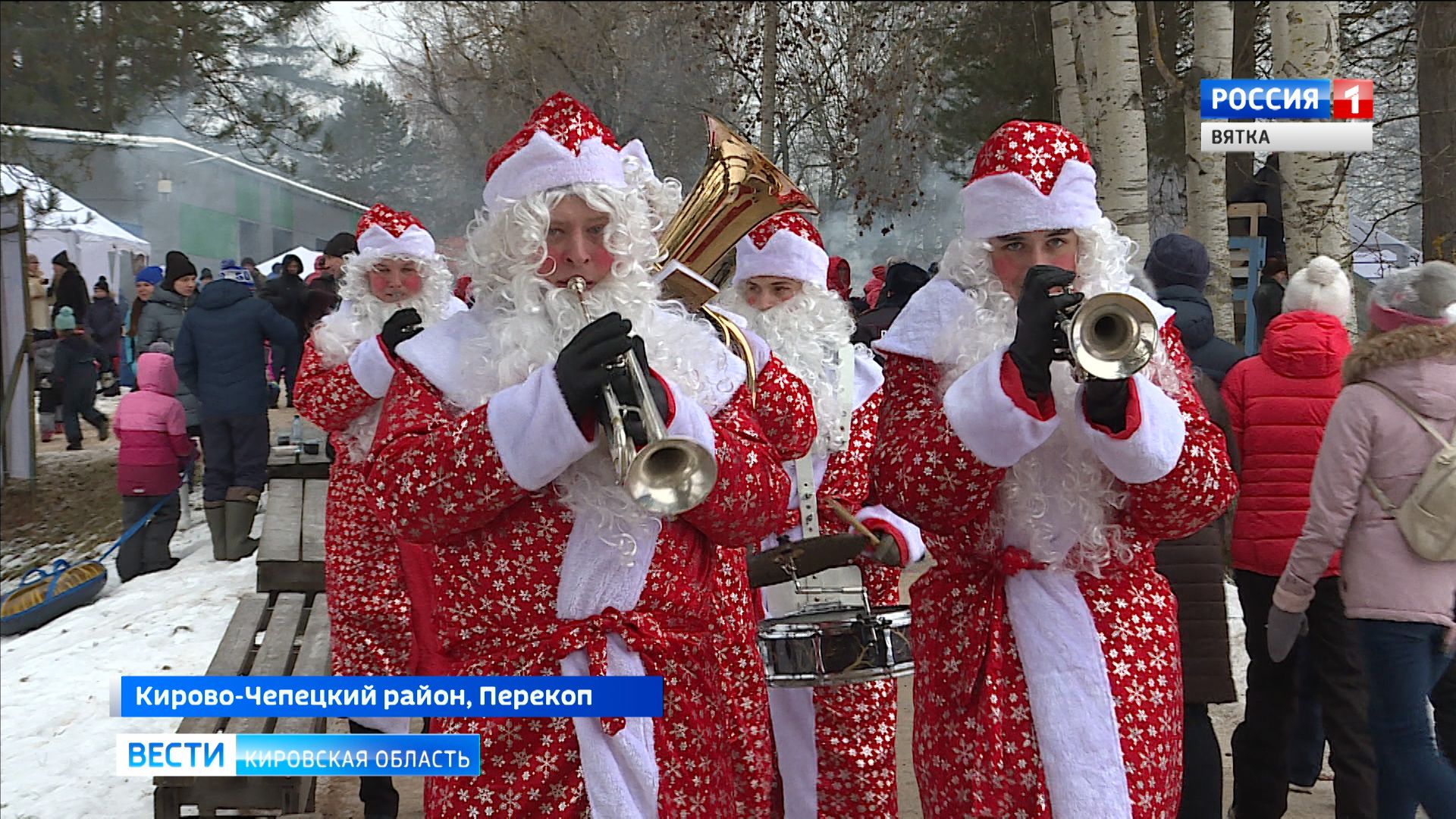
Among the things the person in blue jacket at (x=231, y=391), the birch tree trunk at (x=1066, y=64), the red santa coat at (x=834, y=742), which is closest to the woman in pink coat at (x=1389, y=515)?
the red santa coat at (x=834, y=742)

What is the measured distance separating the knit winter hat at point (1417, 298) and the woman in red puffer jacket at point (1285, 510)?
637 millimetres

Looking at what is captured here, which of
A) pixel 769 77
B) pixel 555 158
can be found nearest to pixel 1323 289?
pixel 555 158

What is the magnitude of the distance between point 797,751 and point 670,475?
1952 millimetres

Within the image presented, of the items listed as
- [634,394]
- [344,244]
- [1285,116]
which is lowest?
[634,394]

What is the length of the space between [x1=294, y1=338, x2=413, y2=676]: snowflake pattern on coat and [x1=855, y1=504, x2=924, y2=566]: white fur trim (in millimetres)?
1733

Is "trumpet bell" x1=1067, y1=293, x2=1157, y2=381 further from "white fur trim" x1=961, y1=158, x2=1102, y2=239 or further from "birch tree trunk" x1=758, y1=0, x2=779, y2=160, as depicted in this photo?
"birch tree trunk" x1=758, y1=0, x2=779, y2=160

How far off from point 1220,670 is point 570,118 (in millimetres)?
2525

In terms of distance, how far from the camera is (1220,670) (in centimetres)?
390

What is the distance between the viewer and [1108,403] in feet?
7.82

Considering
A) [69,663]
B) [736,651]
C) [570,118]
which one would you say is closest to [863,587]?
[736,651]

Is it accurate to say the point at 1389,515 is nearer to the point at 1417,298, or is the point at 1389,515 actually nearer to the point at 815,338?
the point at 1417,298

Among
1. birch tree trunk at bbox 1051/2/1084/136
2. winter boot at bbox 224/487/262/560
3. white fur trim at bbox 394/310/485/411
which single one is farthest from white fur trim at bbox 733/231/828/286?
winter boot at bbox 224/487/262/560

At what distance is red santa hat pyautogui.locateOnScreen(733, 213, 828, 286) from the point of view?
4625 millimetres

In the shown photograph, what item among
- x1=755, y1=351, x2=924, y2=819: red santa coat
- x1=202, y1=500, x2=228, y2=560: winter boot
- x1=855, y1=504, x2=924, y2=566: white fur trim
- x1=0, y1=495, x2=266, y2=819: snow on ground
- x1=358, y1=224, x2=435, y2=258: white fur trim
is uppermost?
x1=358, y1=224, x2=435, y2=258: white fur trim
